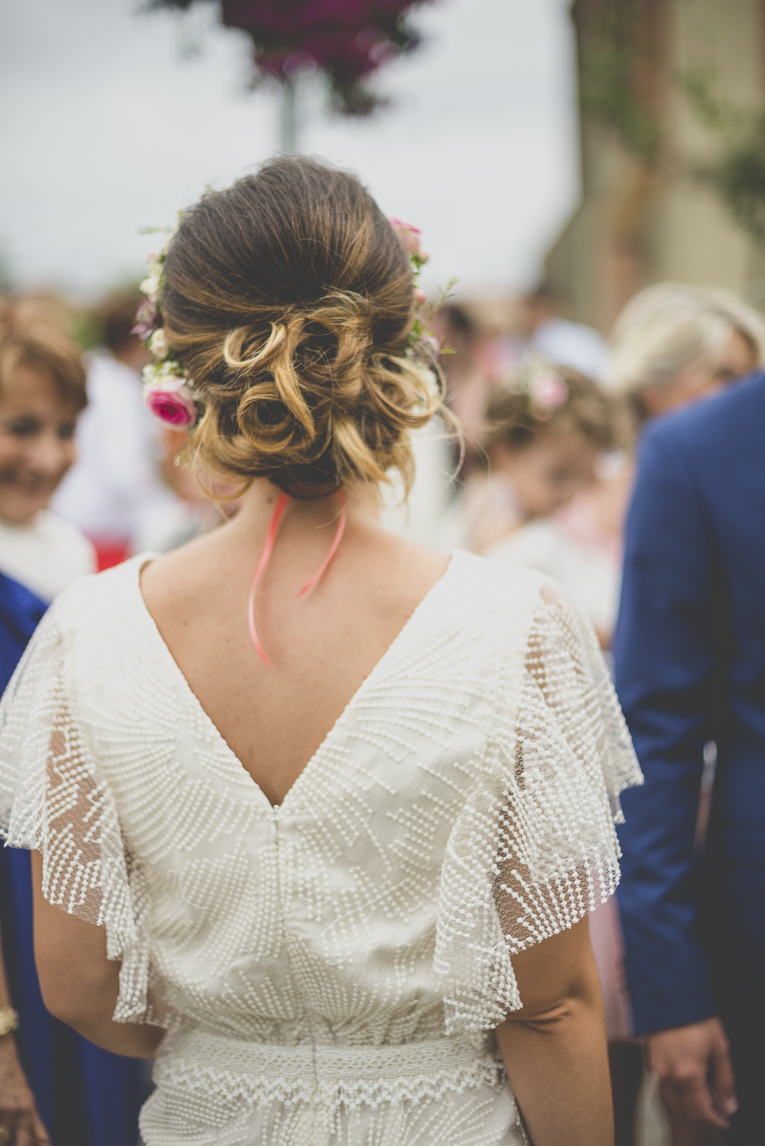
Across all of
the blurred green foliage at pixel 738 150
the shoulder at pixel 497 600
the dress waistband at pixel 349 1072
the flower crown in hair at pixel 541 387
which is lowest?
the dress waistband at pixel 349 1072

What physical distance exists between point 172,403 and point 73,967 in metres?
0.86

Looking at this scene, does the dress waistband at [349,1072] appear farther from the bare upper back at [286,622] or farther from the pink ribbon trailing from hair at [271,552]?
the pink ribbon trailing from hair at [271,552]

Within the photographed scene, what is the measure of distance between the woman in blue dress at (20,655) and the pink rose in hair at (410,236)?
110 cm

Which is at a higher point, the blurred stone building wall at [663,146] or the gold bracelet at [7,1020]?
the blurred stone building wall at [663,146]

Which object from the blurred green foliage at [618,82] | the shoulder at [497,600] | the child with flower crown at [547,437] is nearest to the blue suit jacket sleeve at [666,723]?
the shoulder at [497,600]

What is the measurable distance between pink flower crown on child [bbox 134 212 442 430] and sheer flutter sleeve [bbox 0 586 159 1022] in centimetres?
34

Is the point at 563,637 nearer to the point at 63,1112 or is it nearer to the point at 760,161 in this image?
the point at 63,1112

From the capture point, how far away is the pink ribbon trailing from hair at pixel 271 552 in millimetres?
1313

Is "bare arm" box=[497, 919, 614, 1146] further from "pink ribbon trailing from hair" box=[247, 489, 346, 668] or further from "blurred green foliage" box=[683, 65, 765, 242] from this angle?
"blurred green foliage" box=[683, 65, 765, 242]

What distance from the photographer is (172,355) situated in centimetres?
148

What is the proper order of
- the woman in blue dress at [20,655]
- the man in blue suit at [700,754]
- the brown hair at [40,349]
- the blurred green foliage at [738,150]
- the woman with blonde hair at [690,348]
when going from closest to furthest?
the man in blue suit at [700,754]
the woman in blue dress at [20,655]
the brown hair at [40,349]
the woman with blonde hair at [690,348]
the blurred green foliage at [738,150]

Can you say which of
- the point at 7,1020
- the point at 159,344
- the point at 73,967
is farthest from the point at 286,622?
the point at 7,1020

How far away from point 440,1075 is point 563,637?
2.20 ft

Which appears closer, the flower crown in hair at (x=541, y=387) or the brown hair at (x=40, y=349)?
the brown hair at (x=40, y=349)
